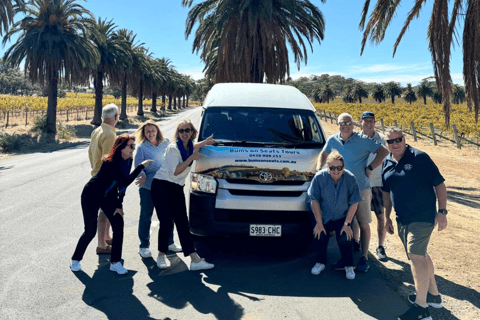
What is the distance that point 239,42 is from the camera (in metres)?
20.8

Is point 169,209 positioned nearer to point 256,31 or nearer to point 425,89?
point 256,31

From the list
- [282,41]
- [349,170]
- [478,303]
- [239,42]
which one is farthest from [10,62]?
[478,303]

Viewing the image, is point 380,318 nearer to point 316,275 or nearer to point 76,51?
point 316,275

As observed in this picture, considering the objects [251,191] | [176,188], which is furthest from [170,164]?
[251,191]

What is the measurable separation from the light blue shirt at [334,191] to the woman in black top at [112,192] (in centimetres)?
202

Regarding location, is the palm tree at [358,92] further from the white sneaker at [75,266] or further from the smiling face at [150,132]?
the white sneaker at [75,266]

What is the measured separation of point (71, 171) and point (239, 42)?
11345 millimetres

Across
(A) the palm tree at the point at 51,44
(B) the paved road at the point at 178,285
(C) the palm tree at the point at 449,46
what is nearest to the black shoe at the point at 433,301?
(B) the paved road at the point at 178,285

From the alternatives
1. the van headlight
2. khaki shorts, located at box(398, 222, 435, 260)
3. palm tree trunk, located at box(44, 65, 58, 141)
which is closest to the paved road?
khaki shorts, located at box(398, 222, 435, 260)

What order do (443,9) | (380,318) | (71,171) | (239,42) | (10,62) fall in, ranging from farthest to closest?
(10,62), (239,42), (71,171), (443,9), (380,318)

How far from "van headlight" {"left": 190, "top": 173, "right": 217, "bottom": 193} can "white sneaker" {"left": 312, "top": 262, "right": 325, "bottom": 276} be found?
1540 mm

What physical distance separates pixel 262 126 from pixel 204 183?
1.50m

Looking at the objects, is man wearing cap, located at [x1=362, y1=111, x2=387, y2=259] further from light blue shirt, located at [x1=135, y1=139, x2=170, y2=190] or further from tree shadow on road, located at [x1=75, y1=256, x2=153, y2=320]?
tree shadow on road, located at [x1=75, y1=256, x2=153, y2=320]

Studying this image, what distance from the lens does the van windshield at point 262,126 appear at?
6.03 metres
